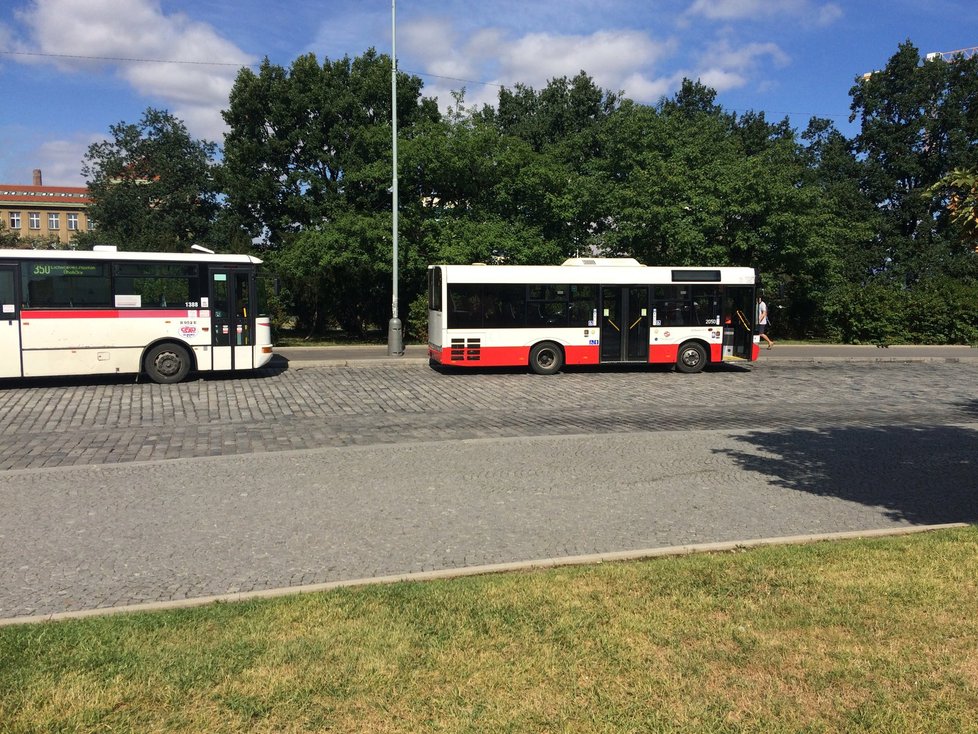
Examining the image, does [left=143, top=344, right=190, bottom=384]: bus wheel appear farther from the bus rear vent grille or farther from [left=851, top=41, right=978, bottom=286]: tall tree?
[left=851, top=41, right=978, bottom=286]: tall tree

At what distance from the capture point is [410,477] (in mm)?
8641

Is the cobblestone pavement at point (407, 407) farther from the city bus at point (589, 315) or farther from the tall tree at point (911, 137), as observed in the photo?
the tall tree at point (911, 137)

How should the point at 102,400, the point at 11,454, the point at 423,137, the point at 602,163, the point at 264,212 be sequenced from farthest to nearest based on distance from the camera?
the point at 264,212 < the point at 602,163 < the point at 423,137 < the point at 102,400 < the point at 11,454

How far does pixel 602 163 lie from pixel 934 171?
104 feet

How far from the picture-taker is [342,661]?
A: 3996mm

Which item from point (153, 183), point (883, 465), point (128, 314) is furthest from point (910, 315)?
point (153, 183)

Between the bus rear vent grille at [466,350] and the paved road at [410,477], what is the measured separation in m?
2.98

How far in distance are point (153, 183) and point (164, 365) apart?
3729cm

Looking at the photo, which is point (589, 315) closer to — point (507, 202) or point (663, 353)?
Answer: point (663, 353)

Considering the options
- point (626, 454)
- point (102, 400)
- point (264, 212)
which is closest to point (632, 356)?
point (626, 454)

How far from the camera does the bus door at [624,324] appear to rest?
20375mm

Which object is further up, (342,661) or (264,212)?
(264,212)

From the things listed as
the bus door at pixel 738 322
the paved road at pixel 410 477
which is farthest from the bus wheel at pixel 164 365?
the bus door at pixel 738 322

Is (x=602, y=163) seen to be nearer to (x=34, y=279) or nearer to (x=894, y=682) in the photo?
(x=34, y=279)
